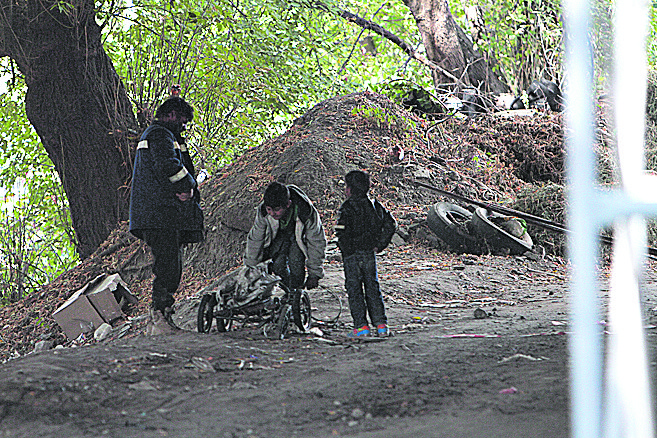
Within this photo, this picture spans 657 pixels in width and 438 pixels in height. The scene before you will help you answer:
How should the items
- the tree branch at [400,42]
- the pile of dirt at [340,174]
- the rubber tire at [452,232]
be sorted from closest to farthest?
the pile of dirt at [340,174], the rubber tire at [452,232], the tree branch at [400,42]

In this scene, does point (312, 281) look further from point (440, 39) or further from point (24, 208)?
point (440, 39)

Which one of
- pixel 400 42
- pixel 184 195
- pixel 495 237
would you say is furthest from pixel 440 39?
pixel 184 195

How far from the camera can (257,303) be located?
531 centimetres

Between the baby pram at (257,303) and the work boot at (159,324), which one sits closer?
the baby pram at (257,303)

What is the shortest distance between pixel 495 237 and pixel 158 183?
651cm

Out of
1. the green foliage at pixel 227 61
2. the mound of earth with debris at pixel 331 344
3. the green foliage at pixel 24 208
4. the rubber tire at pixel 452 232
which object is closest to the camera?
the mound of earth with debris at pixel 331 344

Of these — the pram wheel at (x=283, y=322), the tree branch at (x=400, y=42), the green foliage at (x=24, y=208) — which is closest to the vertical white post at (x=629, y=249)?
the pram wheel at (x=283, y=322)

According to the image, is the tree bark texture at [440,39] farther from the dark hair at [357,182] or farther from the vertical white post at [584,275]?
the vertical white post at [584,275]

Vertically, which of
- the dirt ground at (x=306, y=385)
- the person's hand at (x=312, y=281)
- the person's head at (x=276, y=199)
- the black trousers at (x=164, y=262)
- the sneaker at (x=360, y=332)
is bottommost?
the sneaker at (x=360, y=332)

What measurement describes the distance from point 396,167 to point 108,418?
32.1ft

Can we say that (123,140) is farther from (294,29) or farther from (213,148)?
(294,29)

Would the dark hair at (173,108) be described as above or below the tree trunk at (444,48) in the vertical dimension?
below

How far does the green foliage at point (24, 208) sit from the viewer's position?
1191 cm

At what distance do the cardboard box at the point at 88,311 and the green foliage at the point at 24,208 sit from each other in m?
3.78
